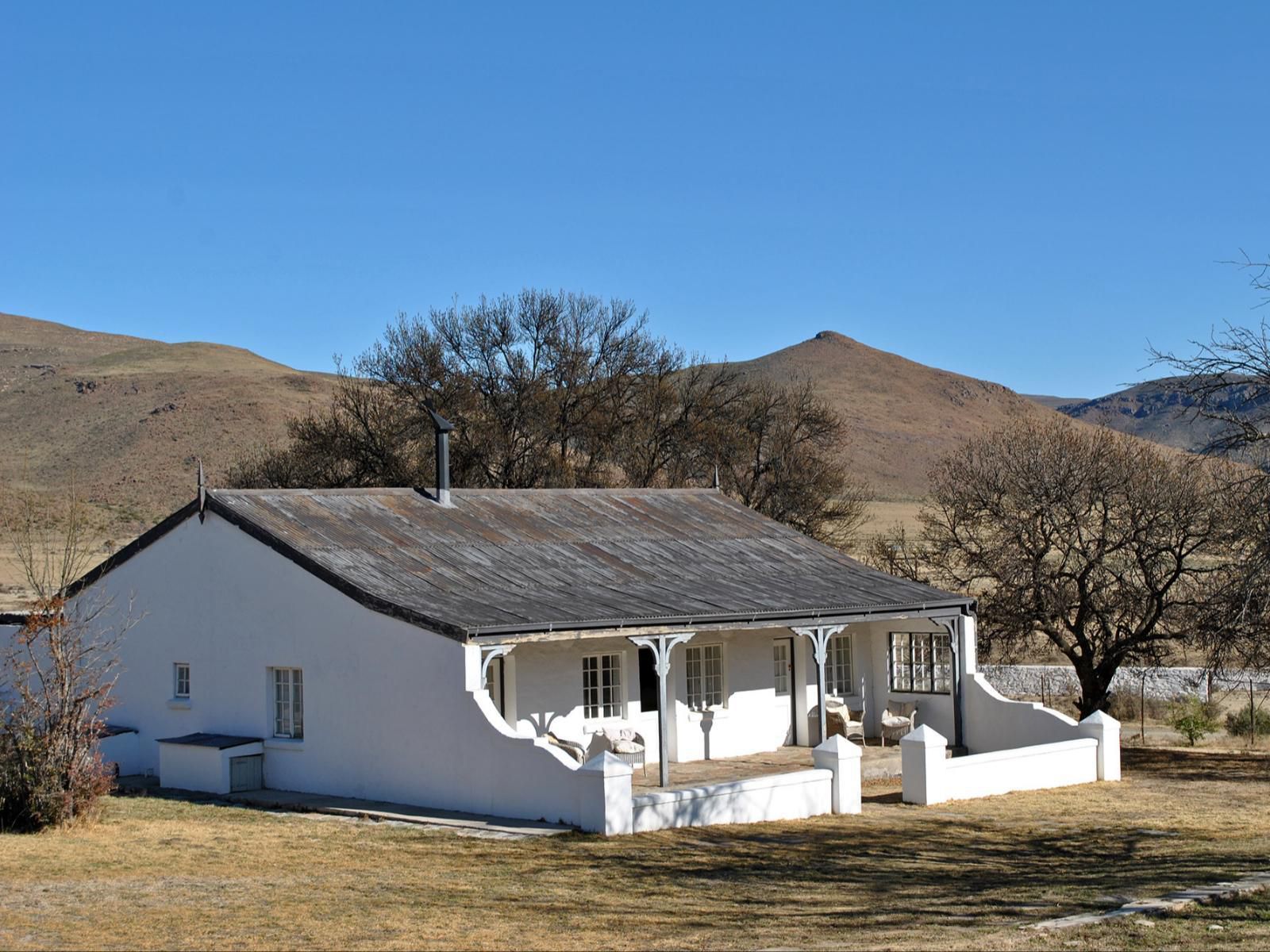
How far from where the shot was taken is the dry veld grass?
1062 cm

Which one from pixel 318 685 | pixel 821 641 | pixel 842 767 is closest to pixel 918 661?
pixel 821 641

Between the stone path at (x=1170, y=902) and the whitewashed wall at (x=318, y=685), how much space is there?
590cm

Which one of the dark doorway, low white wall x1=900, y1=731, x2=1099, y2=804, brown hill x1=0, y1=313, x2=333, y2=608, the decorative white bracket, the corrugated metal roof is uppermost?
brown hill x1=0, y1=313, x2=333, y2=608

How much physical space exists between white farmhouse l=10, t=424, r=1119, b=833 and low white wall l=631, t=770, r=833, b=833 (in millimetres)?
26

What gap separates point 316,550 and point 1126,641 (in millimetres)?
13291

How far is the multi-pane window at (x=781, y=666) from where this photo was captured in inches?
894

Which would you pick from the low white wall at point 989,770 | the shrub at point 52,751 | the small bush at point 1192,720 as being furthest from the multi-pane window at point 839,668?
the shrub at point 52,751

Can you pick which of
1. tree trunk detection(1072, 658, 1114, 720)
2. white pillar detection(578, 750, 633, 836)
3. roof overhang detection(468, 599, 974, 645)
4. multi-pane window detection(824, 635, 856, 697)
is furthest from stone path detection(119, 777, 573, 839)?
tree trunk detection(1072, 658, 1114, 720)

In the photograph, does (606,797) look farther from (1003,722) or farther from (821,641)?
(1003,722)

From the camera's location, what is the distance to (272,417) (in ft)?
291

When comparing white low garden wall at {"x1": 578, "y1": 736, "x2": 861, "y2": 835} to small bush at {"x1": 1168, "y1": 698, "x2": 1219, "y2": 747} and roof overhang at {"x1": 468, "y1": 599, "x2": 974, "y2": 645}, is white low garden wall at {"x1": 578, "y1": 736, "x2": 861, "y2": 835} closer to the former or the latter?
roof overhang at {"x1": 468, "y1": 599, "x2": 974, "y2": 645}

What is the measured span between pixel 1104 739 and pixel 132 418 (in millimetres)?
78898

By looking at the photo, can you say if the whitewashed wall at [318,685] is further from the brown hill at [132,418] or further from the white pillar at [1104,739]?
the brown hill at [132,418]

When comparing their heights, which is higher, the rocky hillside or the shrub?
the rocky hillside
